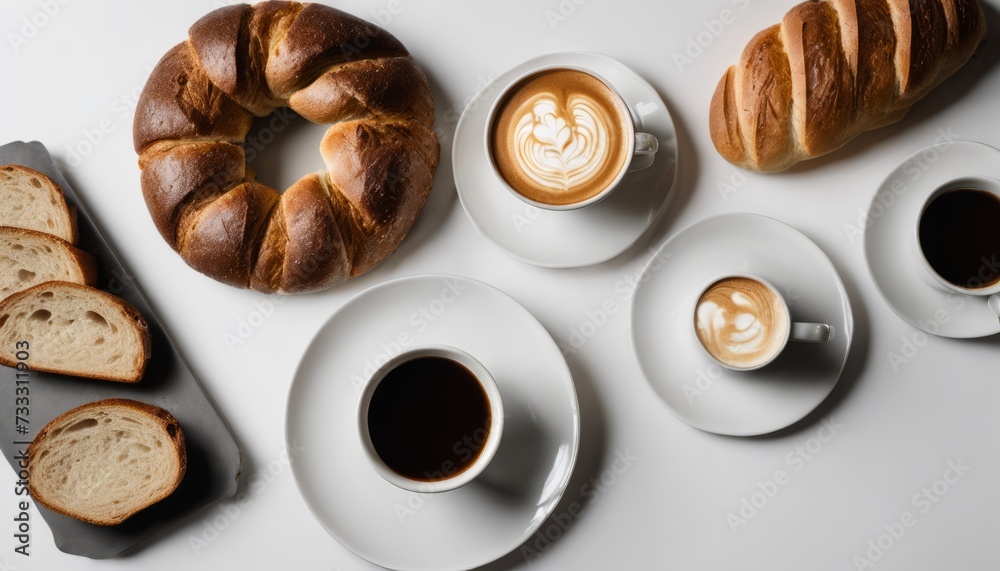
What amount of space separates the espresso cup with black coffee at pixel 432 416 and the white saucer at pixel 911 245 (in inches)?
42.2

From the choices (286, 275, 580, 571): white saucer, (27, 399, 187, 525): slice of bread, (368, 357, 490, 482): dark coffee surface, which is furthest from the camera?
(27, 399, 187, 525): slice of bread

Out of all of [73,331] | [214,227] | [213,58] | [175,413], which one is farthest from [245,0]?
[175,413]

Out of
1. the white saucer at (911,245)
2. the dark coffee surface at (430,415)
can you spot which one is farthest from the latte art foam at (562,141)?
the white saucer at (911,245)

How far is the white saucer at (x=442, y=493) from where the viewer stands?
6.17 ft

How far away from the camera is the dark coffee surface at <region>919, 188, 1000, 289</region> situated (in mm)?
1784

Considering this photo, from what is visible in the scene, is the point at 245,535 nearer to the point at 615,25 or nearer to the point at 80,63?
the point at 80,63

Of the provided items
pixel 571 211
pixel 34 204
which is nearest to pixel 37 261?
pixel 34 204

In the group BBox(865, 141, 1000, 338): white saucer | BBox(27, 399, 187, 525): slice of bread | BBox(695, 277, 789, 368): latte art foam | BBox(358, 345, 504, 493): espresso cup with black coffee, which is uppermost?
BBox(865, 141, 1000, 338): white saucer

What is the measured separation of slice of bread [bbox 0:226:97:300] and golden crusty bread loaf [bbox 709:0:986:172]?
5.95 ft

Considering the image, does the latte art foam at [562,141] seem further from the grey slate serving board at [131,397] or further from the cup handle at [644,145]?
the grey slate serving board at [131,397]

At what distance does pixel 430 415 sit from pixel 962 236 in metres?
1.41

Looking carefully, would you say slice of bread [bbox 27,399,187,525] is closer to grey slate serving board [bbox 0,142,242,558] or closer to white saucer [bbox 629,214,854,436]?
grey slate serving board [bbox 0,142,242,558]

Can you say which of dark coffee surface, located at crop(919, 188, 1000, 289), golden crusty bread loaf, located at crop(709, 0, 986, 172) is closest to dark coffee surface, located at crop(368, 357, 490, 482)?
golden crusty bread loaf, located at crop(709, 0, 986, 172)

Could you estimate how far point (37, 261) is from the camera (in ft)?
6.86
